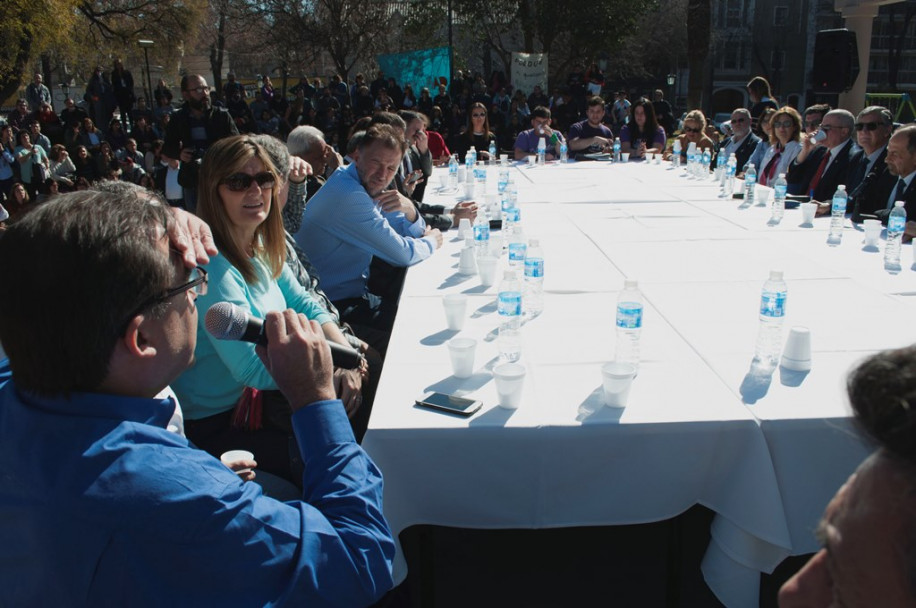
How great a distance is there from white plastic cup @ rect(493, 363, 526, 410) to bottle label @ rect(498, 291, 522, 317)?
0.38m

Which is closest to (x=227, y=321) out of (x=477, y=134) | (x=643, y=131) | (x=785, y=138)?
(x=785, y=138)

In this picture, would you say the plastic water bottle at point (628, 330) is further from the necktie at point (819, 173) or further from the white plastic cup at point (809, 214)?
the necktie at point (819, 173)

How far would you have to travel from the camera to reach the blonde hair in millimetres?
2324

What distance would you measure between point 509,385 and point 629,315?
1.61 ft

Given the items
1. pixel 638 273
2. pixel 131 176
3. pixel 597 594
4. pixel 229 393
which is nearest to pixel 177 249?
pixel 229 393

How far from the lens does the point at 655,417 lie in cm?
175

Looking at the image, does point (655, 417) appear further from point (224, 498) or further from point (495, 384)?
point (224, 498)

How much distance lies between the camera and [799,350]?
2.00 metres

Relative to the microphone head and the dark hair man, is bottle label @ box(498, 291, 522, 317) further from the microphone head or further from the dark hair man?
the dark hair man

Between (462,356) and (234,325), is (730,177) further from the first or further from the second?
(234,325)

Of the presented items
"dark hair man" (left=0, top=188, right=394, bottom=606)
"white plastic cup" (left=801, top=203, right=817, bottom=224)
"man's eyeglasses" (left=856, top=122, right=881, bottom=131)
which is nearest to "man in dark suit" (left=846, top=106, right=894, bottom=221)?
"man's eyeglasses" (left=856, top=122, right=881, bottom=131)

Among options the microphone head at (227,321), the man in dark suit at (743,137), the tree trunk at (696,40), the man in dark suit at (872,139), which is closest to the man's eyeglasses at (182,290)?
the microphone head at (227,321)

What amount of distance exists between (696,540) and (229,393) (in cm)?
→ 173

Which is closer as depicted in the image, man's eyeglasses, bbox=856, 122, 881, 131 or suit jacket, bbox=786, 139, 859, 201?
man's eyeglasses, bbox=856, 122, 881, 131
